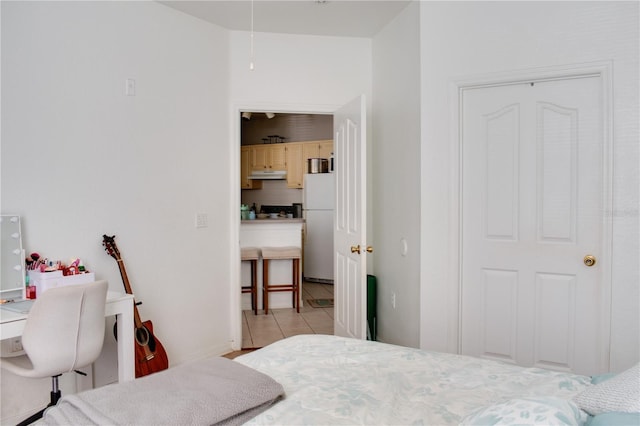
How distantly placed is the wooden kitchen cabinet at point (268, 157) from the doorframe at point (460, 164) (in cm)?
509

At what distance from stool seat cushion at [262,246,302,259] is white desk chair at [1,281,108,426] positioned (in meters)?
2.72

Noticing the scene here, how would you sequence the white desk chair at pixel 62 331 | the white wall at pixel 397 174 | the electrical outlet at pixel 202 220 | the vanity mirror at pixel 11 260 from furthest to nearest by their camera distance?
the electrical outlet at pixel 202 220 < the white wall at pixel 397 174 < the vanity mirror at pixel 11 260 < the white desk chair at pixel 62 331

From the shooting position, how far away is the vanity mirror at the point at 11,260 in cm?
249

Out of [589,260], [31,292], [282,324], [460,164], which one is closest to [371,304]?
[282,324]

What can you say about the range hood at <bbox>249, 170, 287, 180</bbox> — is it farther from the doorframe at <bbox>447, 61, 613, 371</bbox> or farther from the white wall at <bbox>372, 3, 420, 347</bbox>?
the doorframe at <bbox>447, 61, 613, 371</bbox>

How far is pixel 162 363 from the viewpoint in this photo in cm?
317

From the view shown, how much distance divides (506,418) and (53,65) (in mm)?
2952

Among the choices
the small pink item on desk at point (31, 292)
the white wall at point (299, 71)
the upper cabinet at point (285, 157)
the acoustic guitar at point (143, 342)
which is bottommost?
the acoustic guitar at point (143, 342)

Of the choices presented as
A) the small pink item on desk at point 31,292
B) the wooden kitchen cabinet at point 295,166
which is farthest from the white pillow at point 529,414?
the wooden kitchen cabinet at point 295,166

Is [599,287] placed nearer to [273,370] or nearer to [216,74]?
[273,370]

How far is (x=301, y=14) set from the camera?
11.8 ft

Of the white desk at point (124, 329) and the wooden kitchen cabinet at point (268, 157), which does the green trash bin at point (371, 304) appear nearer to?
the white desk at point (124, 329)

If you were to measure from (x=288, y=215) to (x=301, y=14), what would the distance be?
463cm

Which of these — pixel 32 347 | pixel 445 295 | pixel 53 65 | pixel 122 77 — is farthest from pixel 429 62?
pixel 32 347
